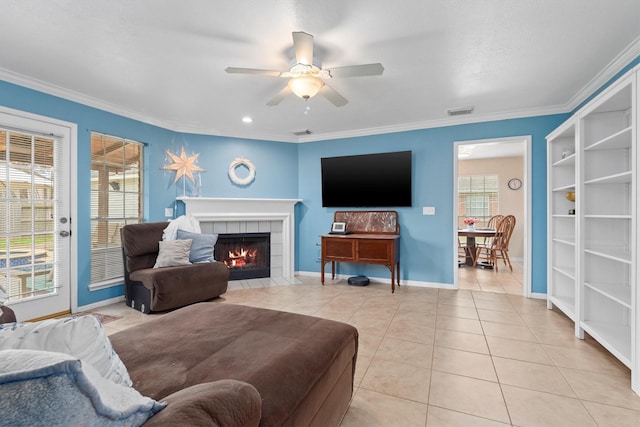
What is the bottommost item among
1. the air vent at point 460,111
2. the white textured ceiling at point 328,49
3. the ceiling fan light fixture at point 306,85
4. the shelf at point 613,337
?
the shelf at point 613,337

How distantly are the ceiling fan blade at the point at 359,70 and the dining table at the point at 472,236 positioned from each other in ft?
13.5

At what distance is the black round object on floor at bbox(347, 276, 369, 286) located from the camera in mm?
4473

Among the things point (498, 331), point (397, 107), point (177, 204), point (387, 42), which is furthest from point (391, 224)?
point (177, 204)

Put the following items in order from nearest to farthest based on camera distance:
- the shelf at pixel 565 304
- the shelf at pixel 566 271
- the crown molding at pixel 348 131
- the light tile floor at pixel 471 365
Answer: the light tile floor at pixel 471 365, the crown molding at pixel 348 131, the shelf at pixel 565 304, the shelf at pixel 566 271

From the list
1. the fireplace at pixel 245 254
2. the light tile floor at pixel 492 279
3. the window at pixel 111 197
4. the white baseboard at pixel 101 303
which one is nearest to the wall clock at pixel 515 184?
the light tile floor at pixel 492 279

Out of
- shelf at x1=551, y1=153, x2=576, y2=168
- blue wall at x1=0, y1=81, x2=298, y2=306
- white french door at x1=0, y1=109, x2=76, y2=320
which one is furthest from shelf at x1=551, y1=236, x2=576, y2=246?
white french door at x1=0, y1=109, x2=76, y2=320

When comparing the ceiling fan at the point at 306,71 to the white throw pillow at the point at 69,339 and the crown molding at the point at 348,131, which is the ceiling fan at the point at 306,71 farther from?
the crown molding at the point at 348,131

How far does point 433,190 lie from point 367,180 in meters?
0.96

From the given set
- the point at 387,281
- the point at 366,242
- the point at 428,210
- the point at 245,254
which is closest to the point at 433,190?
the point at 428,210

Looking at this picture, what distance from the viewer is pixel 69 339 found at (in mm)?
778

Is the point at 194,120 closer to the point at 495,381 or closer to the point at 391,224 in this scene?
the point at 391,224

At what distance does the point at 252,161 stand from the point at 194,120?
105 centimetres

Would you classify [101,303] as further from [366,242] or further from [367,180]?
[367,180]

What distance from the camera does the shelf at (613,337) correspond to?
2035 mm
